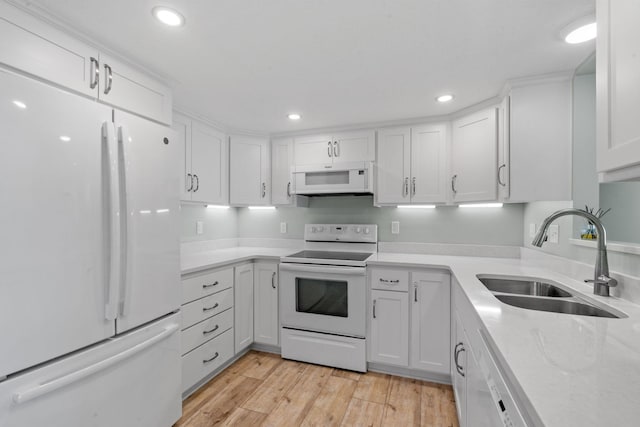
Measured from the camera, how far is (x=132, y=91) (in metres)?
1.58

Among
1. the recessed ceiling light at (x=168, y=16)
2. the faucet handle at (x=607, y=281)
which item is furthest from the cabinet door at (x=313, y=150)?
the faucet handle at (x=607, y=281)

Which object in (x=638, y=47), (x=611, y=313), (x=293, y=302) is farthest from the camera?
(x=293, y=302)

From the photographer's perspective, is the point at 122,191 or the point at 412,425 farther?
the point at 412,425

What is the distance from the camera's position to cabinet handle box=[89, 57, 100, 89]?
139 cm

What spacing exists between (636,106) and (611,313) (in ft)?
3.03

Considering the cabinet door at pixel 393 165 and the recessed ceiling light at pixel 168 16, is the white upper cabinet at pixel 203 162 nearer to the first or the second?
the recessed ceiling light at pixel 168 16

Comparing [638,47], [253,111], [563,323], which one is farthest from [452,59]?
[253,111]

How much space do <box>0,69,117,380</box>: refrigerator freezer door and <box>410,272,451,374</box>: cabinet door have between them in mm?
1994

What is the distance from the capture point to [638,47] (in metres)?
0.65

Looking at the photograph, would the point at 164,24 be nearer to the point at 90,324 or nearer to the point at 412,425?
the point at 90,324

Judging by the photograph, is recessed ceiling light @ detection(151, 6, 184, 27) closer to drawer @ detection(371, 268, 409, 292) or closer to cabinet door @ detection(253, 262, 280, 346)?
cabinet door @ detection(253, 262, 280, 346)

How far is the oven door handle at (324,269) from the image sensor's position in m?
2.35

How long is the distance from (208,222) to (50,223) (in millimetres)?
1909

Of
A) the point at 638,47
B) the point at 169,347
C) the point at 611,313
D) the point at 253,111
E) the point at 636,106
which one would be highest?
the point at 253,111
